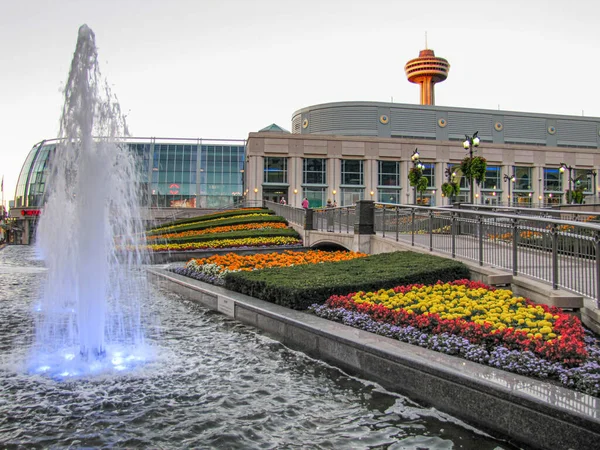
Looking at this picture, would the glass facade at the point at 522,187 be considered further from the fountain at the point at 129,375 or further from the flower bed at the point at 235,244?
the fountain at the point at 129,375

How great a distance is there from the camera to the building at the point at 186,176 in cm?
6131

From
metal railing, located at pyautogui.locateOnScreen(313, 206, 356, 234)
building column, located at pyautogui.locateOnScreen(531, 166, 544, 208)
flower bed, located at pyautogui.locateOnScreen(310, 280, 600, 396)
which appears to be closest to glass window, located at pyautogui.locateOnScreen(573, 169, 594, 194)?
building column, located at pyautogui.locateOnScreen(531, 166, 544, 208)

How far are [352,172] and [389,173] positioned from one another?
15.6ft

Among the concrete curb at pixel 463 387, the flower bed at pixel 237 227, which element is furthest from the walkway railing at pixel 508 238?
the flower bed at pixel 237 227

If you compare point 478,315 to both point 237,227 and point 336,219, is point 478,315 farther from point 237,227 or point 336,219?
point 237,227

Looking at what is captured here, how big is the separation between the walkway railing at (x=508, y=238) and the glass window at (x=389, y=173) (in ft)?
150

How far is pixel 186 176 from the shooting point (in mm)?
62312

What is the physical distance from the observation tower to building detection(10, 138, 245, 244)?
64.9 m

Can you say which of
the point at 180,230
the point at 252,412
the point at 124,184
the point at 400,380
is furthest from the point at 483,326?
the point at 180,230

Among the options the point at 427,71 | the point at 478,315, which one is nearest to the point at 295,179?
the point at 478,315

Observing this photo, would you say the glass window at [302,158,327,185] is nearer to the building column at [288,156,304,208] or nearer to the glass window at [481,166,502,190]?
the building column at [288,156,304,208]

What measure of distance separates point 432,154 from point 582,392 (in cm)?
5989

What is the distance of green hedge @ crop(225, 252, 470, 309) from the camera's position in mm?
8977

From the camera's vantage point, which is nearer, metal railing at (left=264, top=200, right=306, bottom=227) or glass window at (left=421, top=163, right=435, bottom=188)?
metal railing at (left=264, top=200, right=306, bottom=227)
